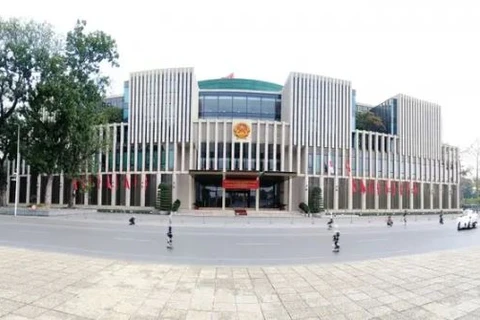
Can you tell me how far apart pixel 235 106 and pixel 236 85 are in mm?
5554

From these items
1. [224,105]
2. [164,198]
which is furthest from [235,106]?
[164,198]

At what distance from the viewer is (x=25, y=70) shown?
36.0m

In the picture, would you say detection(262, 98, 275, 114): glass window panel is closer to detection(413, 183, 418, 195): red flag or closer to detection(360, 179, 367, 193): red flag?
detection(360, 179, 367, 193): red flag

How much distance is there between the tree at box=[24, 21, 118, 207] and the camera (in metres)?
34.7

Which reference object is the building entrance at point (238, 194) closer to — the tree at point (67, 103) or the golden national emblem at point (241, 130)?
the golden national emblem at point (241, 130)

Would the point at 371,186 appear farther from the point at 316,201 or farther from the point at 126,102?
the point at 126,102

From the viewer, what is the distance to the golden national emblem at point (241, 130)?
4806 centimetres

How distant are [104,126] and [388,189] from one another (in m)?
45.0

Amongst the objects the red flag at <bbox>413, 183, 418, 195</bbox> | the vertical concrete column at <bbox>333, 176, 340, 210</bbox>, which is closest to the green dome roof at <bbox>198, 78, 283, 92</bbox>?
the vertical concrete column at <bbox>333, 176, 340, 210</bbox>

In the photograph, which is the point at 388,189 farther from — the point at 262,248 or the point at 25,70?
the point at 25,70

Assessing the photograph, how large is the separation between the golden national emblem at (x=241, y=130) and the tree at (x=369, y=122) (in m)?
23.8

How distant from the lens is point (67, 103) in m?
34.7

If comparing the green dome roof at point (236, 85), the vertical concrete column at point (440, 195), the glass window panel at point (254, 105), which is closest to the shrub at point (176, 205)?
the glass window panel at point (254, 105)

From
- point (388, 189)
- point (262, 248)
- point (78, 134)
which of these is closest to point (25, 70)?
point (78, 134)
